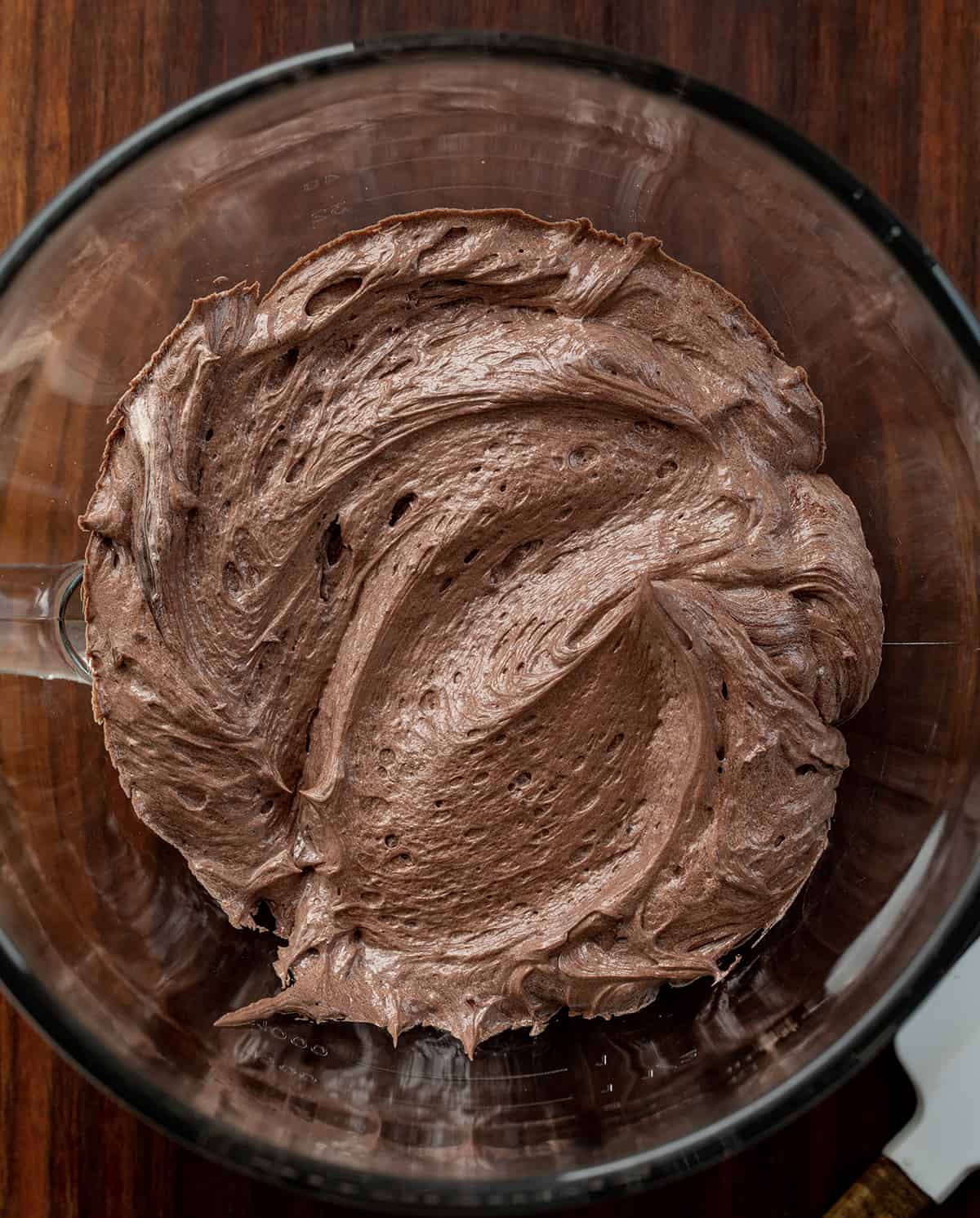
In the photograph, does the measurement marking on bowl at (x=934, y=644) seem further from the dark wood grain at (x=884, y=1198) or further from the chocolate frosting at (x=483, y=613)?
the dark wood grain at (x=884, y=1198)

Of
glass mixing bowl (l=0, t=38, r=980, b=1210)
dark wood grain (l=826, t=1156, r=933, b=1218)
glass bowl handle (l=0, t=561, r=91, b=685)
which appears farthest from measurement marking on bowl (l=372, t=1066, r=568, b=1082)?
glass bowl handle (l=0, t=561, r=91, b=685)

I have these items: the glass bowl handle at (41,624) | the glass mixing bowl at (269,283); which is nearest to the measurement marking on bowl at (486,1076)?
the glass mixing bowl at (269,283)

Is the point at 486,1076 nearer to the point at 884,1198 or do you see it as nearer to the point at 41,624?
the point at 884,1198

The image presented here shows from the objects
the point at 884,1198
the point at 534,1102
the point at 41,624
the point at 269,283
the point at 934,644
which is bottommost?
the point at 884,1198

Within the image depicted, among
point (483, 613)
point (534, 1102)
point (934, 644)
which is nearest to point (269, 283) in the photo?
point (483, 613)

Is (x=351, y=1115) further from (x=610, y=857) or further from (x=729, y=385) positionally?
(x=729, y=385)

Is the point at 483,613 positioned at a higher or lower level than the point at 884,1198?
higher

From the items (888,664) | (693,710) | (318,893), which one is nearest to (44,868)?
(318,893)
